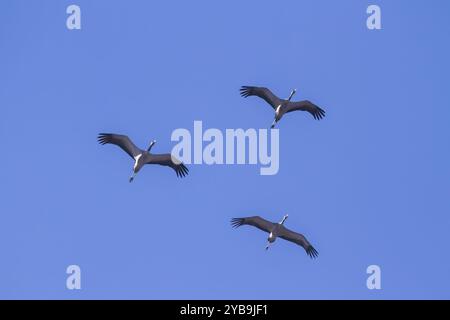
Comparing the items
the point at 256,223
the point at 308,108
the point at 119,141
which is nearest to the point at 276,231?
the point at 256,223

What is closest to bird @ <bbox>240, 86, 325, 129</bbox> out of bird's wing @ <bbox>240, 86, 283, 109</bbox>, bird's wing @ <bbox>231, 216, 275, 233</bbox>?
bird's wing @ <bbox>240, 86, 283, 109</bbox>

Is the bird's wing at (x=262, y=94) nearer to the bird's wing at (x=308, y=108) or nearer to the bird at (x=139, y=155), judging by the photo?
the bird's wing at (x=308, y=108)

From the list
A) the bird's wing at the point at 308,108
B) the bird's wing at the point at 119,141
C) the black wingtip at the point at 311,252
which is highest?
the bird's wing at the point at 308,108

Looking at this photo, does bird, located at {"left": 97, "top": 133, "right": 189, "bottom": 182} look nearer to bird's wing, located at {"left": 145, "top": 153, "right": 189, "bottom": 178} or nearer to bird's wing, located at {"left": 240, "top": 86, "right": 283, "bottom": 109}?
bird's wing, located at {"left": 145, "top": 153, "right": 189, "bottom": 178}

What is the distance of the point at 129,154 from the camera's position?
4644cm

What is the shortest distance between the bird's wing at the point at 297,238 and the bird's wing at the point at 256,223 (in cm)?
44

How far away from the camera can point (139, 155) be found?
46188 mm

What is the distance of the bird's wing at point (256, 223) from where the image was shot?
4697cm

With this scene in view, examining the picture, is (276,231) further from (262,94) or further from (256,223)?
(262,94)

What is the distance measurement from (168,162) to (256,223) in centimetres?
374

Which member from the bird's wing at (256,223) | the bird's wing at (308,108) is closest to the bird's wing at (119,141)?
the bird's wing at (256,223)
